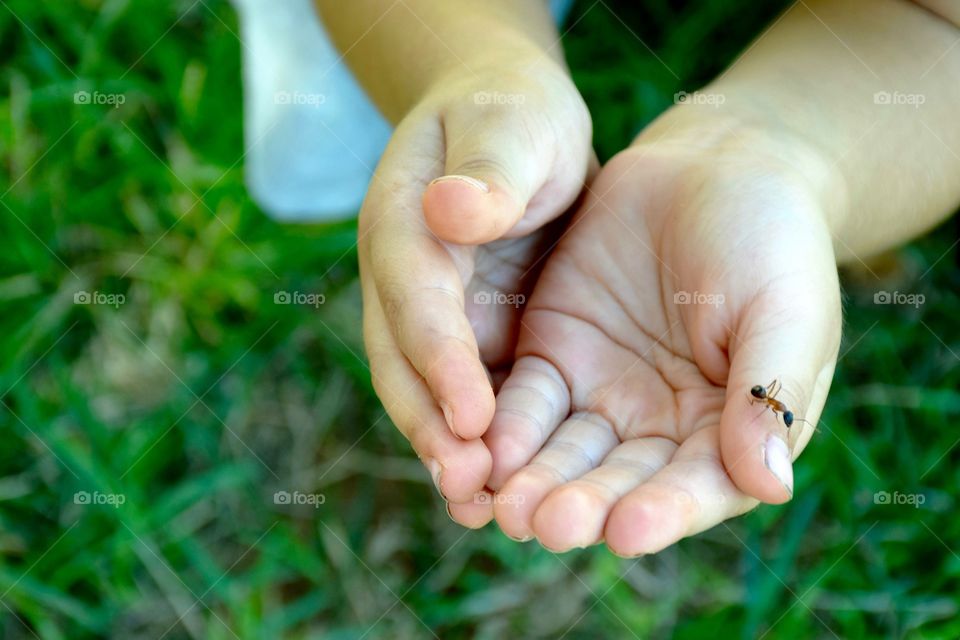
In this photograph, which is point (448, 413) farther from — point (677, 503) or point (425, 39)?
point (425, 39)

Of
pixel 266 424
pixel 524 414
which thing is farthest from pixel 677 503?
pixel 266 424

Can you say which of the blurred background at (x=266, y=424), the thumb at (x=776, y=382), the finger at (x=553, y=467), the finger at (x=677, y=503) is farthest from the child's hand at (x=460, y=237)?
the blurred background at (x=266, y=424)

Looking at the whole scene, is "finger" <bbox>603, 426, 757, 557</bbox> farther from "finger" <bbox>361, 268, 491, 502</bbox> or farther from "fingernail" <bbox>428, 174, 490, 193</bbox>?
"fingernail" <bbox>428, 174, 490, 193</bbox>

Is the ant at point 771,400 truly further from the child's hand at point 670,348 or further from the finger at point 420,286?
the finger at point 420,286

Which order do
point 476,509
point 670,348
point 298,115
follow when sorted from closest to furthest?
point 476,509
point 670,348
point 298,115

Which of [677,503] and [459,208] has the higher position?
[459,208]

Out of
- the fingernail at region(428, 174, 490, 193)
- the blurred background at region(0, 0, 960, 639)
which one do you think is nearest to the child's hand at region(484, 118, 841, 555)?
the fingernail at region(428, 174, 490, 193)
